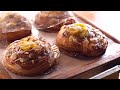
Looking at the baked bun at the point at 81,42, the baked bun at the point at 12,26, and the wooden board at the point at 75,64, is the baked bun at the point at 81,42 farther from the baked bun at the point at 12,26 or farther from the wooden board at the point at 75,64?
the baked bun at the point at 12,26

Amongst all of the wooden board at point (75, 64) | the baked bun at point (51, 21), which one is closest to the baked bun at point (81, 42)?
the wooden board at point (75, 64)

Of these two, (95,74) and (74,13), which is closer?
(95,74)

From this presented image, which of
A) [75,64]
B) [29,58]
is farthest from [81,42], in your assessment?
[29,58]

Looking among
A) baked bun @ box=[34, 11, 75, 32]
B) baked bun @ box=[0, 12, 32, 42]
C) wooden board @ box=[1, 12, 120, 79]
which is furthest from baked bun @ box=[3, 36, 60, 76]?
baked bun @ box=[34, 11, 75, 32]

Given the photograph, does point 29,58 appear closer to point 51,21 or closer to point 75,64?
point 75,64
